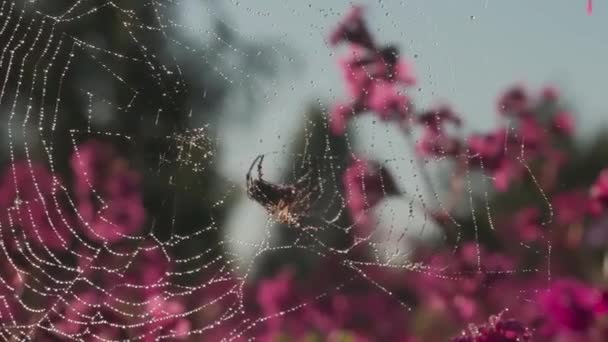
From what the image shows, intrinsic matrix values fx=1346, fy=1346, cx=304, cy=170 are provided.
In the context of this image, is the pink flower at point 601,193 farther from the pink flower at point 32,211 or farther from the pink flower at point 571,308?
the pink flower at point 32,211

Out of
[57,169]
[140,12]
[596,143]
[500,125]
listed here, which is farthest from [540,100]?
[596,143]

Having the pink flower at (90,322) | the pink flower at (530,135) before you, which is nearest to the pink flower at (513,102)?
the pink flower at (530,135)

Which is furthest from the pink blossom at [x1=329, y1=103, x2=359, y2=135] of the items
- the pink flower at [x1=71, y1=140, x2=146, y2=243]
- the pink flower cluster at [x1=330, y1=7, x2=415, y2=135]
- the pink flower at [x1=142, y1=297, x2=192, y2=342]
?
the pink flower at [x1=71, y1=140, x2=146, y2=243]

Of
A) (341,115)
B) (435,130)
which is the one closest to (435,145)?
→ (435,130)

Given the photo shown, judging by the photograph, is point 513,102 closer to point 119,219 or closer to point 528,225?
point 528,225

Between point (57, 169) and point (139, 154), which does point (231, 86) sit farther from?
point (139, 154)

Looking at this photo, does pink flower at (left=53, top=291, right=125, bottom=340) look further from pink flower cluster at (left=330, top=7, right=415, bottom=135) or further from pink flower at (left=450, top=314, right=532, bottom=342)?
pink flower at (left=450, top=314, right=532, bottom=342)
